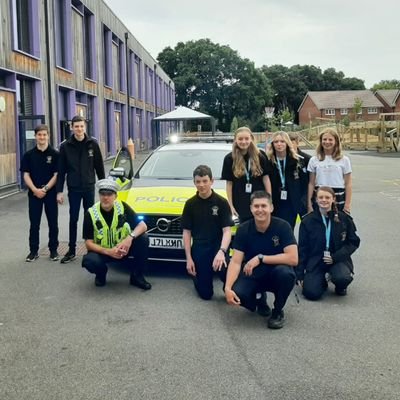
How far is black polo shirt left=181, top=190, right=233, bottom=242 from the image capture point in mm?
6242

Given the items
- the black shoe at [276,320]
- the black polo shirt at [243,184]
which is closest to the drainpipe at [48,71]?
the black polo shirt at [243,184]

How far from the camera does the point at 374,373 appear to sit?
13.5 ft

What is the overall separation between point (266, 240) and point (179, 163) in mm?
3404

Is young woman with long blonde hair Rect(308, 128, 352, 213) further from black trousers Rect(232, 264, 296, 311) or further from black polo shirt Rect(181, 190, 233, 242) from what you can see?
black trousers Rect(232, 264, 296, 311)

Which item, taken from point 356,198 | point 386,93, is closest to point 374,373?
point 356,198

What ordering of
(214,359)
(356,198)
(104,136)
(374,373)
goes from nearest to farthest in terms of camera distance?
(374,373) → (214,359) → (356,198) → (104,136)

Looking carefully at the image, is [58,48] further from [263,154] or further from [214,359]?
[214,359]

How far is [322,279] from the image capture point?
20.3 feet

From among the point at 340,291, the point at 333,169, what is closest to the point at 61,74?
the point at 333,169

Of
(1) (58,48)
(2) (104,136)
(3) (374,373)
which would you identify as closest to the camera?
(3) (374,373)

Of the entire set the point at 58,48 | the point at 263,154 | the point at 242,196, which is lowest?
the point at 242,196

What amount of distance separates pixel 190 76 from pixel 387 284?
74725 mm

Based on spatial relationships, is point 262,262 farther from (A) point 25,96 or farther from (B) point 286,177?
(A) point 25,96

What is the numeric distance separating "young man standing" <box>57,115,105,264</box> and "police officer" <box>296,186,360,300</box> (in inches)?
121
